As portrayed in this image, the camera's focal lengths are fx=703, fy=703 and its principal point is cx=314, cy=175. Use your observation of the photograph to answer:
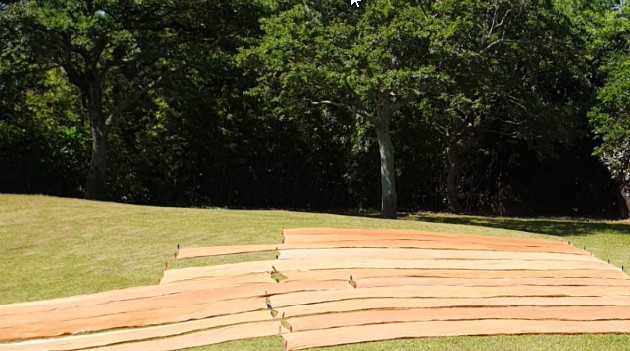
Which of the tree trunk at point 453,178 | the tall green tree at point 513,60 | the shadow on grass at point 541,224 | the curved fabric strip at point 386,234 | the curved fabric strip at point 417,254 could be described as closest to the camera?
the curved fabric strip at point 417,254

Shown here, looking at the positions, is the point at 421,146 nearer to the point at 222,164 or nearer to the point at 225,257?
the point at 222,164

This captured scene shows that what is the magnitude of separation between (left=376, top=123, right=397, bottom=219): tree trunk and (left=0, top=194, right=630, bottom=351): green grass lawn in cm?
279

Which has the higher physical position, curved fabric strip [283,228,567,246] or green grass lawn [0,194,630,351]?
curved fabric strip [283,228,567,246]

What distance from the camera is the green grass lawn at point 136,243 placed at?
16.7 feet

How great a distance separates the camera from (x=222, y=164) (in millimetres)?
16344

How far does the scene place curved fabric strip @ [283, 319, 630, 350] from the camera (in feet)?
16.3

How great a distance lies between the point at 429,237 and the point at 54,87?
1052 cm

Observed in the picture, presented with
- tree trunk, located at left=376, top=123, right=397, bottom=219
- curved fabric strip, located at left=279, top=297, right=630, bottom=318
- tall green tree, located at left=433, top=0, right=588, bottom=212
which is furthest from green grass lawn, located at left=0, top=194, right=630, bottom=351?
tree trunk, located at left=376, top=123, right=397, bottom=219

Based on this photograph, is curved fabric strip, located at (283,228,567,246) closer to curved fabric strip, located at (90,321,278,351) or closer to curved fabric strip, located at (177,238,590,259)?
curved fabric strip, located at (177,238,590,259)

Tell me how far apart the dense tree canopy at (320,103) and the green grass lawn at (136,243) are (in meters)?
2.54

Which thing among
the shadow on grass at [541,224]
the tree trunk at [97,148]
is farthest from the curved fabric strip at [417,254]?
the tree trunk at [97,148]

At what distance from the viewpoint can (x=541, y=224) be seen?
14.1 m

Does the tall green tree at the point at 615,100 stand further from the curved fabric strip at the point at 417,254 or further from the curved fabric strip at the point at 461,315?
the curved fabric strip at the point at 461,315

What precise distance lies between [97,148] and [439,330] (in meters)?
10.7
